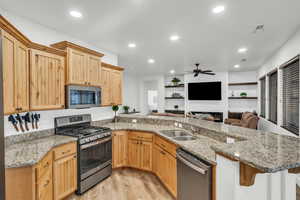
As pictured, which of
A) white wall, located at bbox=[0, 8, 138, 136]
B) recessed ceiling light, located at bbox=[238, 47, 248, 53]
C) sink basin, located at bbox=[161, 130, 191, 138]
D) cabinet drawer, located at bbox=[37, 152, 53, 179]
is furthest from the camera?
recessed ceiling light, located at bbox=[238, 47, 248, 53]

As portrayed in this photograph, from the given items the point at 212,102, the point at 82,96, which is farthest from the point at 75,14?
the point at 212,102

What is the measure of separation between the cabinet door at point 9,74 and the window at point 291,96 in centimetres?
432

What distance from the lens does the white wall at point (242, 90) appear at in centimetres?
712

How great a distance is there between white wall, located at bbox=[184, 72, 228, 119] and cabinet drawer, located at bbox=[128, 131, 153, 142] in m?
5.22

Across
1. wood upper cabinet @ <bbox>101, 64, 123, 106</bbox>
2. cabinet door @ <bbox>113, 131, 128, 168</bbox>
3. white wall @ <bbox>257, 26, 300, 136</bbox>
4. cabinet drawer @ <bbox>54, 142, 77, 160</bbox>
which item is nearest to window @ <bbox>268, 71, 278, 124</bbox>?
white wall @ <bbox>257, 26, 300, 136</bbox>

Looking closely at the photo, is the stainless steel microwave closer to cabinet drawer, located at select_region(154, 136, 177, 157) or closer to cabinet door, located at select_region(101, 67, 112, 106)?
cabinet door, located at select_region(101, 67, 112, 106)

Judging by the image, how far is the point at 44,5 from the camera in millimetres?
2037

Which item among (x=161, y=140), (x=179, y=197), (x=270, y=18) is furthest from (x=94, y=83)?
(x=270, y=18)

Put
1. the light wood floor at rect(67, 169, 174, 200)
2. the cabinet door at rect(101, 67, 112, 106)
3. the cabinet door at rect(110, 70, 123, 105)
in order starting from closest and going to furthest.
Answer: the light wood floor at rect(67, 169, 174, 200), the cabinet door at rect(101, 67, 112, 106), the cabinet door at rect(110, 70, 123, 105)

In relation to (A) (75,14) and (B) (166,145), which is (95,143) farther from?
(A) (75,14)

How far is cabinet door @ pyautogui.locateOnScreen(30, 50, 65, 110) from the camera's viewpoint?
217 cm

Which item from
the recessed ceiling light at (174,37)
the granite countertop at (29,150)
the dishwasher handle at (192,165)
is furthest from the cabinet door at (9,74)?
the recessed ceiling light at (174,37)

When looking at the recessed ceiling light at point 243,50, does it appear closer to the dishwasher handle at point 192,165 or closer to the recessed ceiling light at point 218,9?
the recessed ceiling light at point 218,9

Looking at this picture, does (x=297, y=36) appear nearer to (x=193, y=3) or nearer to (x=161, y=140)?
(x=193, y=3)
